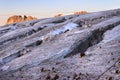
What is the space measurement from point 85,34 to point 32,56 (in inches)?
135

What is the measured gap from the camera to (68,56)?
46.9ft

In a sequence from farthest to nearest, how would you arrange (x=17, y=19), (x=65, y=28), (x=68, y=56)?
(x=17, y=19) → (x=65, y=28) → (x=68, y=56)

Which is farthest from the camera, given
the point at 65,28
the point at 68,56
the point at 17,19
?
the point at 17,19

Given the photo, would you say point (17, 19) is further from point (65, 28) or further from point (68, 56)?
point (68, 56)

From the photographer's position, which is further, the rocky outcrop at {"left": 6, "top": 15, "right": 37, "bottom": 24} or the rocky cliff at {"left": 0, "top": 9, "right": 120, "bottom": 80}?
the rocky outcrop at {"left": 6, "top": 15, "right": 37, "bottom": 24}

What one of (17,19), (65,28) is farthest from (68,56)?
(17,19)

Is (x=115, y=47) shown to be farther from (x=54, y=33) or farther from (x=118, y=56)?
(x=54, y=33)

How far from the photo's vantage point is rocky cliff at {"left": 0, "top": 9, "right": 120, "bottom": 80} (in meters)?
11.3

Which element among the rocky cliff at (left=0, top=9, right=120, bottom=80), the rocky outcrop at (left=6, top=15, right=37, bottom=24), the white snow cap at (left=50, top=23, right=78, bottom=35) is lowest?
→ the rocky outcrop at (left=6, top=15, right=37, bottom=24)

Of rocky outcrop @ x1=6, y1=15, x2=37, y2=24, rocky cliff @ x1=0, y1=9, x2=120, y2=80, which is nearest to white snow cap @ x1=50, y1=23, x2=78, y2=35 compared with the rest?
rocky cliff @ x1=0, y1=9, x2=120, y2=80

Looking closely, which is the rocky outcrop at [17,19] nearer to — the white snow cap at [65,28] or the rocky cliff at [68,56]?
the white snow cap at [65,28]

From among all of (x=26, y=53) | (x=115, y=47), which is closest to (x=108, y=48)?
(x=115, y=47)

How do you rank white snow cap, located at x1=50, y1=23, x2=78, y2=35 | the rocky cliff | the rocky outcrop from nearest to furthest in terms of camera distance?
the rocky cliff < white snow cap, located at x1=50, y1=23, x2=78, y2=35 < the rocky outcrop

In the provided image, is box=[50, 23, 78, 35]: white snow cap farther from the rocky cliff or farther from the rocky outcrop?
the rocky outcrop
